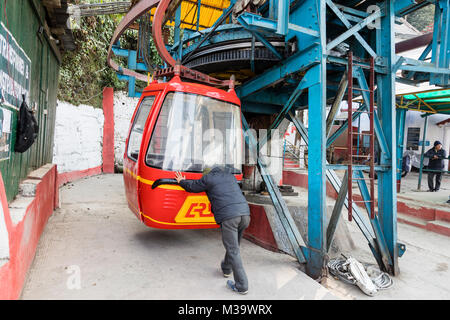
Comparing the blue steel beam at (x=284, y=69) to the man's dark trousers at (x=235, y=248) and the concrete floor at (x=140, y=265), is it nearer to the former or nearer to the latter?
the man's dark trousers at (x=235, y=248)

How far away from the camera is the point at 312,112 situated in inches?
168

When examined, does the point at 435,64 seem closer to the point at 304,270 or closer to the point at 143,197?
the point at 304,270

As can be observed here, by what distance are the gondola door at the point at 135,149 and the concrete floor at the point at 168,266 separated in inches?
33.7

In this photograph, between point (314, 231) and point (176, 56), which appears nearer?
point (314, 231)

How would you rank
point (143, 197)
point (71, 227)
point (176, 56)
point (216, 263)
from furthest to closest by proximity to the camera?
point (176, 56), point (71, 227), point (216, 263), point (143, 197)

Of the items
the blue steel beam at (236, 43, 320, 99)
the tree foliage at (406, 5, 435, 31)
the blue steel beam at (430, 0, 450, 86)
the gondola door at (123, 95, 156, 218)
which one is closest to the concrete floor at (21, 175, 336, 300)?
the gondola door at (123, 95, 156, 218)

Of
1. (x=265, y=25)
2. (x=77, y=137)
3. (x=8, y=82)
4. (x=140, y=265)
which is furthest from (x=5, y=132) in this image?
(x=77, y=137)

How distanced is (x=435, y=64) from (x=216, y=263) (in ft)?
16.0

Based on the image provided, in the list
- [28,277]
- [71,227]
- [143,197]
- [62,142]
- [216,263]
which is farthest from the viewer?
[62,142]

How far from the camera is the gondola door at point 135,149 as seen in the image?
170 inches

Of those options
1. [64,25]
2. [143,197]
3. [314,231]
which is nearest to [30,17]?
[64,25]

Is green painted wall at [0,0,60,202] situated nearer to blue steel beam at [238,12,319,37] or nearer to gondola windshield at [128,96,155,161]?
gondola windshield at [128,96,155,161]

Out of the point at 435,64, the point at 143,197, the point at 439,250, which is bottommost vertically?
the point at 439,250

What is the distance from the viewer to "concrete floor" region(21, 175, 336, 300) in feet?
11.2
